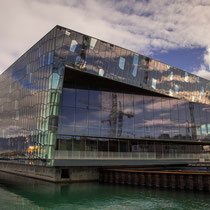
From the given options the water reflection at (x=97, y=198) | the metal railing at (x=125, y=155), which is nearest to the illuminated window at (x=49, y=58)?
the metal railing at (x=125, y=155)

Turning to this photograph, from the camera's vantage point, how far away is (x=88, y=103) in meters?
34.1

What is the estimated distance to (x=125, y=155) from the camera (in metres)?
36.2

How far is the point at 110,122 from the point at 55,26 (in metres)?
15.0

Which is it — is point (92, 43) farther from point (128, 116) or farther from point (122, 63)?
point (128, 116)

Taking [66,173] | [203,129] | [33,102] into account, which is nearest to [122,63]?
[33,102]

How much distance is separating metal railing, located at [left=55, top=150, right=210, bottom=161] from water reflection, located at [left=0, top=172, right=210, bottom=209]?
469 cm

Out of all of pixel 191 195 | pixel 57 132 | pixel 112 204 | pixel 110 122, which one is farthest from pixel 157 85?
pixel 112 204

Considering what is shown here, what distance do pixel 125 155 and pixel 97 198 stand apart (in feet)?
47.5

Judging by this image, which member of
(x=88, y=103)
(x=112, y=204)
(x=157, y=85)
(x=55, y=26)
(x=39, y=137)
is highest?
(x=55, y=26)

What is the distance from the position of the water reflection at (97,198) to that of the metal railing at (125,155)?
469 cm

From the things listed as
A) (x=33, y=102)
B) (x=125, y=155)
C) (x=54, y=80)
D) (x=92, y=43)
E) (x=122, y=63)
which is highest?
(x=92, y=43)

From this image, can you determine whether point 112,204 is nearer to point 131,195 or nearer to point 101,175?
point 131,195

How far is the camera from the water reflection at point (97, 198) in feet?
62.1

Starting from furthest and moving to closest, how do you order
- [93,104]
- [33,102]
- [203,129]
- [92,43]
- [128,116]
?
[203,129]
[128,116]
[93,104]
[33,102]
[92,43]
